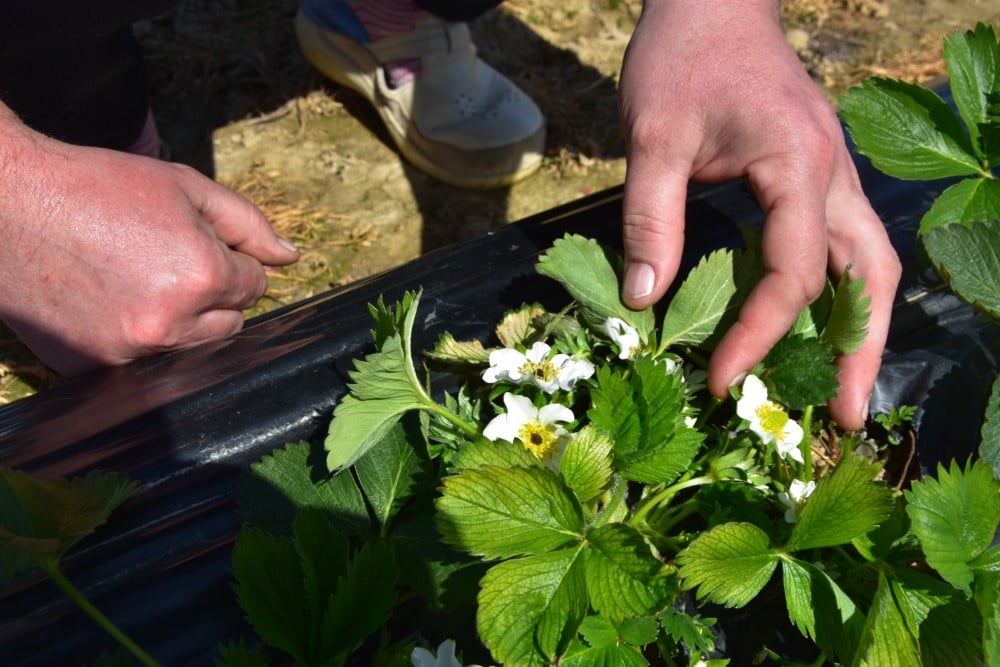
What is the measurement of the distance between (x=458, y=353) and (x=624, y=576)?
0.39m

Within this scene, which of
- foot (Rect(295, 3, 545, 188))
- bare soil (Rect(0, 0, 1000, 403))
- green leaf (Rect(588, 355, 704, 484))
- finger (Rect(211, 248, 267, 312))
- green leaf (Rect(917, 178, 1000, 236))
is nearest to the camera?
green leaf (Rect(588, 355, 704, 484))

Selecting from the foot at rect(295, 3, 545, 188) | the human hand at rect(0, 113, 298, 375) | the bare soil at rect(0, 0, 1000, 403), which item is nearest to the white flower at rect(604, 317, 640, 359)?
the human hand at rect(0, 113, 298, 375)

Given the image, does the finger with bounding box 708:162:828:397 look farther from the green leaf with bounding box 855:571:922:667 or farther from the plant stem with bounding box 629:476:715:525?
the green leaf with bounding box 855:571:922:667

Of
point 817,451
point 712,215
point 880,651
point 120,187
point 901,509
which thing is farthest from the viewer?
point 712,215

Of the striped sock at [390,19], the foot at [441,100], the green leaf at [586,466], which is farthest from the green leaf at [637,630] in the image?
the striped sock at [390,19]

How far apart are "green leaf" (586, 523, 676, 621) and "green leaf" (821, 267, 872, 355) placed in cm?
41

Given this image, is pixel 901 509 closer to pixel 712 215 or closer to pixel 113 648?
pixel 712 215

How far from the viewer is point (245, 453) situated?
117 cm

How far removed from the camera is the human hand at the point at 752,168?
1099 millimetres

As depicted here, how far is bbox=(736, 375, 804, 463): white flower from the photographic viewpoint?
3.21ft

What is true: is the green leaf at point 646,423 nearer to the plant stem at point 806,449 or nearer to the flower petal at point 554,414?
the flower petal at point 554,414

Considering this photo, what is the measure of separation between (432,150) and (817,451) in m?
1.89

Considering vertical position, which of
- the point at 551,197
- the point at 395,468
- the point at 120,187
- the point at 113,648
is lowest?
the point at 551,197

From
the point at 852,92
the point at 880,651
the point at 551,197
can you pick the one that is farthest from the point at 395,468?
the point at 551,197
